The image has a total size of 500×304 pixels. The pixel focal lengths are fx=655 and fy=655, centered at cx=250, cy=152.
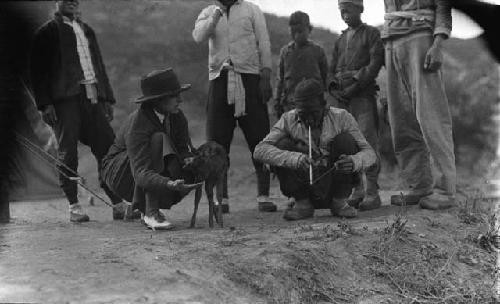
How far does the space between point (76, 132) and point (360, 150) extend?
226cm

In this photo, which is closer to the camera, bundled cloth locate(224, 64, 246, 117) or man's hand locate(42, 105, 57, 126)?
man's hand locate(42, 105, 57, 126)

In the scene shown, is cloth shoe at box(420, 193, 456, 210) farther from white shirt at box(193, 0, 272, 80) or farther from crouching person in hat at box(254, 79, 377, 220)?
white shirt at box(193, 0, 272, 80)

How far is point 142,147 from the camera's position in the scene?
4496mm

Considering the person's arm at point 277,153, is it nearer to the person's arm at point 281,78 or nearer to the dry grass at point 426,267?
the dry grass at point 426,267

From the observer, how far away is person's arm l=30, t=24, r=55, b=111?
5.11m

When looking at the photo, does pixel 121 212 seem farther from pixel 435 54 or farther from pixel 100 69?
pixel 435 54

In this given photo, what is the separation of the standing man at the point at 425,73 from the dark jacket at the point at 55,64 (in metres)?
2.49

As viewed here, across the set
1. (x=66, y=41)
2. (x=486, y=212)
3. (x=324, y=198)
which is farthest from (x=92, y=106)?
(x=486, y=212)

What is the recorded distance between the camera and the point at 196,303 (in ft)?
9.14

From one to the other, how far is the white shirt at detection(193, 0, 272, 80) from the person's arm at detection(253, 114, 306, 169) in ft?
2.92

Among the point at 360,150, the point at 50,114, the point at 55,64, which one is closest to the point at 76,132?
the point at 50,114

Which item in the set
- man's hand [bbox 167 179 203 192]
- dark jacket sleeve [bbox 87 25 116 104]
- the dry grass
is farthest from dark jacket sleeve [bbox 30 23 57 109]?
the dry grass

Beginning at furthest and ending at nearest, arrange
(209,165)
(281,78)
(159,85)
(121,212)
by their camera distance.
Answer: (281,78)
(121,212)
(159,85)
(209,165)

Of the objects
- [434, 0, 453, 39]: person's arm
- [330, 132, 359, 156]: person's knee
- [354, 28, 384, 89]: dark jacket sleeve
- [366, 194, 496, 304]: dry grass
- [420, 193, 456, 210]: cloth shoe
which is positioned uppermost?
[434, 0, 453, 39]: person's arm
